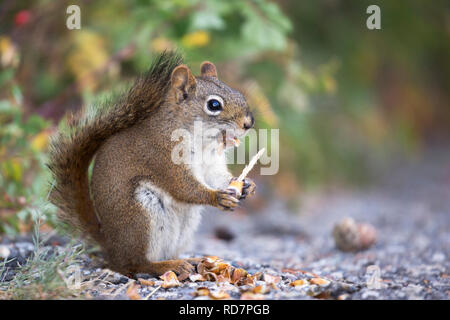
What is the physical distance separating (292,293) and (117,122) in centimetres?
109

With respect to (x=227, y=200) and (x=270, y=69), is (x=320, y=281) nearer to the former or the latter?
(x=227, y=200)

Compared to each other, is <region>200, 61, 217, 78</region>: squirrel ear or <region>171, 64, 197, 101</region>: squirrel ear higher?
<region>200, 61, 217, 78</region>: squirrel ear

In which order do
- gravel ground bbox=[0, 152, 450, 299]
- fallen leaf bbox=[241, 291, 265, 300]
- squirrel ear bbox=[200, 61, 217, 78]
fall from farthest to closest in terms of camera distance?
squirrel ear bbox=[200, 61, 217, 78] → gravel ground bbox=[0, 152, 450, 299] → fallen leaf bbox=[241, 291, 265, 300]

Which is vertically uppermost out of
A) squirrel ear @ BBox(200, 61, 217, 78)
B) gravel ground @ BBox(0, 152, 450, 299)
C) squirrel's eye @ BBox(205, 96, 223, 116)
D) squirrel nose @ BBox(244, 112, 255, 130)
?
squirrel ear @ BBox(200, 61, 217, 78)

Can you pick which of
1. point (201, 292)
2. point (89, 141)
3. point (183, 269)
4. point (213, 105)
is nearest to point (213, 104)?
point (213, 105)

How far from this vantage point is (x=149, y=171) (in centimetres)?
231

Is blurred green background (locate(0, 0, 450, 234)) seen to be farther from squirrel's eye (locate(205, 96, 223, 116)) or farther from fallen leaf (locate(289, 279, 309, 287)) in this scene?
fallen leaf (locate(289, 279, 309, 287))

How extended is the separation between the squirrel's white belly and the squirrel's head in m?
0.37

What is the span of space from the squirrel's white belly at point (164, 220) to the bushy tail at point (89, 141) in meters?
0.31

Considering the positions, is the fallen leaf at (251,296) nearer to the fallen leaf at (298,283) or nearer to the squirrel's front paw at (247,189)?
the fallen leaf at (298,283)

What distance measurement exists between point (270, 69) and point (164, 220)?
8.78ft

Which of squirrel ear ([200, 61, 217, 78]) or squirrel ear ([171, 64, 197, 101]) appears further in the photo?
squirrel ear ([200, 61, 217, 78])

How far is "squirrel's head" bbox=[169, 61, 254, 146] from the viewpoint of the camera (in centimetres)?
236

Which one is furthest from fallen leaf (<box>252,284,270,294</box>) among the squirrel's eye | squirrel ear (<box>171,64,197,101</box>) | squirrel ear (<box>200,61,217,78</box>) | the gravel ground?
squirrel ear (<box>200,61,217,78</box>)
